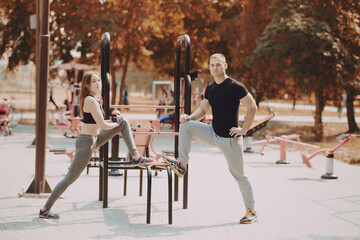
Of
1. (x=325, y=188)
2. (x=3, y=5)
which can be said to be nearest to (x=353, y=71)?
(x=325, y=188)

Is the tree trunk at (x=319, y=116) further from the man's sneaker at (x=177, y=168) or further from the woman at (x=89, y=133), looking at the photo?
the man's sneaker at (x=177, y=168)

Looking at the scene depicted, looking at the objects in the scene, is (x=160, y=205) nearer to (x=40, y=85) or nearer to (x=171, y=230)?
(x=171, y=230)

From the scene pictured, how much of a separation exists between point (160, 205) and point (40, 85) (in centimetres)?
241

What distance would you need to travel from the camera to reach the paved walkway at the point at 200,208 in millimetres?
6488

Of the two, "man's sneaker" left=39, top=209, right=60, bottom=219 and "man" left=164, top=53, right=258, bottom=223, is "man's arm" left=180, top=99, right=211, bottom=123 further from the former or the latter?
"man's sneaker" left=39, top=209, right=60, bottom=219

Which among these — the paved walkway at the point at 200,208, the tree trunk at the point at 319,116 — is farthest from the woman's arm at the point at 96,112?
the tree trunk at the point at 319,116

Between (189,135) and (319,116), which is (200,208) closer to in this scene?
(189,135)

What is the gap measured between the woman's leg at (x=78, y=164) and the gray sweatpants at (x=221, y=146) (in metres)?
1.11

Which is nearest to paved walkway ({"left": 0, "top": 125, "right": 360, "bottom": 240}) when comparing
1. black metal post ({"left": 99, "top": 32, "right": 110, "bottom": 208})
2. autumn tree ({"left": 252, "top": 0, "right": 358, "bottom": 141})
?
black metal post ({"left": 99, "top": 32, "right": 110, "bottom": 208})

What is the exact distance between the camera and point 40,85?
8453 millimetres

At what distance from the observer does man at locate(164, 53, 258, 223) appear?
21.9ft

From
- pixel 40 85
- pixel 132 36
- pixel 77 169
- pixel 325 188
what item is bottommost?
pixel 325 188

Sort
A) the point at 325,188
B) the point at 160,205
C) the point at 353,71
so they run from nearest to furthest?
the point at 160,205
the point at 325,188
the point at 353,71

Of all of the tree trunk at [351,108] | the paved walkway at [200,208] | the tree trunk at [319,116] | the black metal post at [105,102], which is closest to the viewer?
the paved walkway at [200,208]
